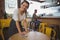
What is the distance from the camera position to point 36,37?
2219 millimetres

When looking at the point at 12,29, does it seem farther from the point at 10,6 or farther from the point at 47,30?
the point at 47,30

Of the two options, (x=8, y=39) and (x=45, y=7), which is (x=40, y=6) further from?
(x=8, y=39)

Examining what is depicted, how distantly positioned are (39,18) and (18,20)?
0.85 feet

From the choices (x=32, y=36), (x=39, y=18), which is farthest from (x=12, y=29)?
(x=39, y=18)

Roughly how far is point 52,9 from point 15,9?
45cm

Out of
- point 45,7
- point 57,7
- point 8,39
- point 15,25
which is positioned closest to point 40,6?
point 45,7

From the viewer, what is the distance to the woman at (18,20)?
2236 millimetres

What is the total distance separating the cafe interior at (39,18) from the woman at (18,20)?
0.12ft

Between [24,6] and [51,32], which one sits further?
[51,32]

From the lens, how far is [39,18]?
2.30 m

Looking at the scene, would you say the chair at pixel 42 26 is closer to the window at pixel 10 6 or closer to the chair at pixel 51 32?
the chair at pixel 51 32

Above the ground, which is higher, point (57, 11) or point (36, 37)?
point (57, 11)

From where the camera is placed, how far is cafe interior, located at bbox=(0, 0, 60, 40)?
2.25 metres

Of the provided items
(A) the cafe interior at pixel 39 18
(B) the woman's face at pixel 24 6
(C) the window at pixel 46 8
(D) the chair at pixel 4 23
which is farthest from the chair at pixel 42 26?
(D) the chair at pixel 4 23
